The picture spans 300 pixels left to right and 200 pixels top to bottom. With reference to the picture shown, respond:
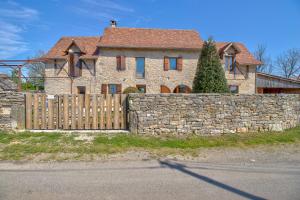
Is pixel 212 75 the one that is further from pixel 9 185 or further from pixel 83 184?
pixel 9 185

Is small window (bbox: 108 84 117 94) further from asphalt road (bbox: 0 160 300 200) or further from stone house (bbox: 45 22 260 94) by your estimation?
asphalt road (bbox: 0 160 300 200)

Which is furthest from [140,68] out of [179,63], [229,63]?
[229,63]

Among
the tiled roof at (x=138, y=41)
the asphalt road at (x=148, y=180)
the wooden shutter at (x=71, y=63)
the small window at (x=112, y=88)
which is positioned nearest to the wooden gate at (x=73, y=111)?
the asphalt road at (x=148, y=180)

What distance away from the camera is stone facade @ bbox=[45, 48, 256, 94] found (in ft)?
66.1

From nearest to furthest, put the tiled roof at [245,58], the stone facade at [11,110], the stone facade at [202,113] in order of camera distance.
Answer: the stone facade at [11,110] < the stone facade at [202,113] < the tiled roof at [245,58]

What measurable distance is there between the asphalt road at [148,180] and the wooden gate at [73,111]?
305cm

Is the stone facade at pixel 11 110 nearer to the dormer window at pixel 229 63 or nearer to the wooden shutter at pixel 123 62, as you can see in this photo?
the wooden shutter at pixel 123 62

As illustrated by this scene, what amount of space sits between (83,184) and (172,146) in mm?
3608

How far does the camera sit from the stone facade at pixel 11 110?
7.79 m

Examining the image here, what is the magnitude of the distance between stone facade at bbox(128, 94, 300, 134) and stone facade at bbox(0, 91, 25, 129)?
4277 millimetres

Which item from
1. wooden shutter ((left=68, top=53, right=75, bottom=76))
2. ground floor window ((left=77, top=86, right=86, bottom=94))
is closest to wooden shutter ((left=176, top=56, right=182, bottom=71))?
ground floor window ((left=77, top=86, right=86, bottom=94))

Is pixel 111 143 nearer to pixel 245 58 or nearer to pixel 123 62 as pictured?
pixel 123 62

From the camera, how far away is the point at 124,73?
2027 cm

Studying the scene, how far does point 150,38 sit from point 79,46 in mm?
7395
